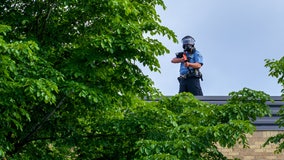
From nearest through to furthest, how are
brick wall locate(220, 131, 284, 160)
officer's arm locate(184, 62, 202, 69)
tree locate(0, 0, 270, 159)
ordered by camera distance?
tree locate(0, 0, 270, 159) < brick wall locate(220, 131, 284, 160) < officer's arm locate(184, 62, 202, 69)

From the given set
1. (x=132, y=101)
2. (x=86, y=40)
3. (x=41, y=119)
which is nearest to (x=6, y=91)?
(x=41, y=119)

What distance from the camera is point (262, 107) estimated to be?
1043 cm

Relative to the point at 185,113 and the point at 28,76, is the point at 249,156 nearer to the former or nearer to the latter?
the point at 185,113

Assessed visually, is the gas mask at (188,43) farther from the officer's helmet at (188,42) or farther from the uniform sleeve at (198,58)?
the uniform sleeve at (198,58)

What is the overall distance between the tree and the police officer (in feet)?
24.2

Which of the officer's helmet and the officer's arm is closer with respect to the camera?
the officer's arm

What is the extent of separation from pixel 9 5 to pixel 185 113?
3988mm

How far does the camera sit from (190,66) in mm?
18812

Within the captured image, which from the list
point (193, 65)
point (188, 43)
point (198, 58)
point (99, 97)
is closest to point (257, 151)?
point (193, 65)

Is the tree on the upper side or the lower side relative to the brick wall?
upper

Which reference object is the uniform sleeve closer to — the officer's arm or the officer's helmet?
the officer's arm

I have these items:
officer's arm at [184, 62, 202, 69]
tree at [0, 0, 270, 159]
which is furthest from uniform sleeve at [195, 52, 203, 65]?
tree at [0, 0, 270, 159]

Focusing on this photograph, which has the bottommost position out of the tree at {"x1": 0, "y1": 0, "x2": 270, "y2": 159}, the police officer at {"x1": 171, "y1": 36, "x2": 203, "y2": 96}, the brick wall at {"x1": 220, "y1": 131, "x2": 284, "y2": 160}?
the brick wall at {"x1": 220, "y1": 131, "x2": 284, "y2": 160}

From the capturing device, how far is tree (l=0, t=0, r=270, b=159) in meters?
9.27
